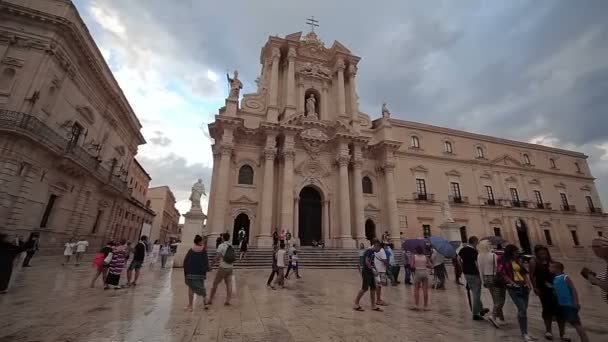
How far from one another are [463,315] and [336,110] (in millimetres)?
19371

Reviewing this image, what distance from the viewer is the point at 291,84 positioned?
21.1 metres

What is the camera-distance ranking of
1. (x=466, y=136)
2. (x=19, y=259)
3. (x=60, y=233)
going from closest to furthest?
(x=19, y=259)
(x=60, y=233)
(x=466, y=136)

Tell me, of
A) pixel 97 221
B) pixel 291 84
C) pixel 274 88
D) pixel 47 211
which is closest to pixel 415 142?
pixel 291 84

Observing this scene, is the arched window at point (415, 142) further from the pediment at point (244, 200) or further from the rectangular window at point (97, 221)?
the rectangular window at point (97, 221)

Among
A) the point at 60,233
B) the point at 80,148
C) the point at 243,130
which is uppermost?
the point at 243,130

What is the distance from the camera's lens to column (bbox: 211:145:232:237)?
16.3 meters

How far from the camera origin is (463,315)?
16.8 feet

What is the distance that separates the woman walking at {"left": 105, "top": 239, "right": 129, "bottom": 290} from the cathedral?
9038 mm

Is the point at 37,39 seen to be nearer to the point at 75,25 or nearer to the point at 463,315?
the point at 75,25

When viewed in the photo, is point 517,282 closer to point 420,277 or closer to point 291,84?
point 420,277

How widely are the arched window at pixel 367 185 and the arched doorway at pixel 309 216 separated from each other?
158 inches

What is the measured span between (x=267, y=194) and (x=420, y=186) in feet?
46.3

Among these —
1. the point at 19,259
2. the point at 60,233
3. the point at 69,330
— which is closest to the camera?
the point at 69,330

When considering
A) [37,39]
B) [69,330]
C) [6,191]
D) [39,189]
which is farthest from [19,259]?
[37,39]
